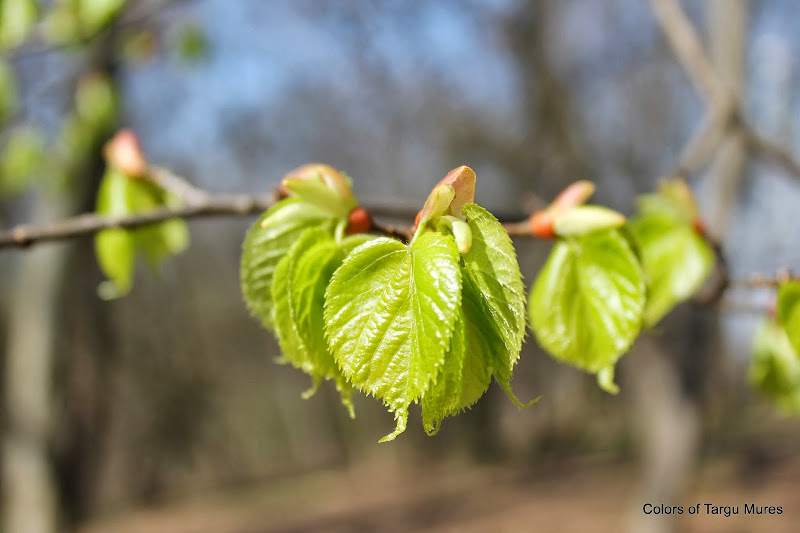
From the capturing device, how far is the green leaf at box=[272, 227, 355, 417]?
0.48 m

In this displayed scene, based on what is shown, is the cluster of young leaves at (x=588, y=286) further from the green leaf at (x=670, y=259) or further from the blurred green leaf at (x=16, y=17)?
the blurred green leaf at (x=16, y=17)

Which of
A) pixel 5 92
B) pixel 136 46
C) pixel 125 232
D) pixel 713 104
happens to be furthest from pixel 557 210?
pixel 136 46

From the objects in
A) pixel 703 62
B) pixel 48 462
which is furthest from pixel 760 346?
pixel 48 462

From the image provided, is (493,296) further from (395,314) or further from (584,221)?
(584,221)

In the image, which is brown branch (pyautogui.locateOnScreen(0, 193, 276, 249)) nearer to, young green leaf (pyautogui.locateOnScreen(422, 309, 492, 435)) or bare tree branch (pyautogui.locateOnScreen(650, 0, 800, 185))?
young green leaf (pyautogui.locateOnScreen(422, 309, 492, 435))

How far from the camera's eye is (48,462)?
109 inches

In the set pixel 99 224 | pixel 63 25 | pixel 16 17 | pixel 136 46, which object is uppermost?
pixel 136 46

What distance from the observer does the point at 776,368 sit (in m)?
1.00

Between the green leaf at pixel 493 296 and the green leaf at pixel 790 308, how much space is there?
44 centimetres

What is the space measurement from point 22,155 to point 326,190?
3.00 meters

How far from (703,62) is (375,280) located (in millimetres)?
1074

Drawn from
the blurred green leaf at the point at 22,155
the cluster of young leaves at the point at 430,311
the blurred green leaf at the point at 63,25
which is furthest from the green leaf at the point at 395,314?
the blurred green leaf at the point at 22,155

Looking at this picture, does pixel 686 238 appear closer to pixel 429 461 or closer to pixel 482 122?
pixel 482 122

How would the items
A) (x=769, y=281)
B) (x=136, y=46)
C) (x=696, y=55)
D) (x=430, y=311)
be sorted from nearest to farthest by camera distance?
(x=430, y=311), (x=769, y=281), (x=696, y=55), (x=136, y=46)
